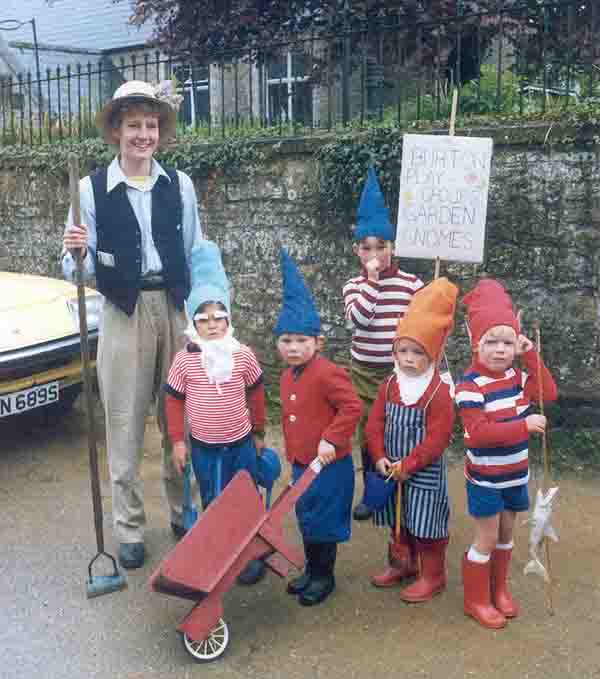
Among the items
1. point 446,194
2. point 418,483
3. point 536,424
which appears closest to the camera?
point 536,424

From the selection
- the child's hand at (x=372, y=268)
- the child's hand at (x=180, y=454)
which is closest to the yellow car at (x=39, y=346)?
the child's hand at (x=180, y=454)

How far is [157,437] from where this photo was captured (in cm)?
564

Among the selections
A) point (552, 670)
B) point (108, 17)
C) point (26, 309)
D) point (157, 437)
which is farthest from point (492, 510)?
point (108, 17)

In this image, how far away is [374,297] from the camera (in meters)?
3.95

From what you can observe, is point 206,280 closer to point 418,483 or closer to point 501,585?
point 418,483

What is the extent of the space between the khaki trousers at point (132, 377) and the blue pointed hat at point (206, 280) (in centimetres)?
21

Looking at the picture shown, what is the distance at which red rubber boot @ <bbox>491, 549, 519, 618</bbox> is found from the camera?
3.28 metres

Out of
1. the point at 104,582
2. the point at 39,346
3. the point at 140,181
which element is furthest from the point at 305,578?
the point at 39,346

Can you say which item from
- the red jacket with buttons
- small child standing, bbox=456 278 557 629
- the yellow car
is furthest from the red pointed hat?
the yellow car

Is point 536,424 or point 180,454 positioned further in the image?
point 180,454

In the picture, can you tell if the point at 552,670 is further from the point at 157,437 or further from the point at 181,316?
the point at 157,437

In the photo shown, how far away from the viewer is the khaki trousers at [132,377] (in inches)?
149

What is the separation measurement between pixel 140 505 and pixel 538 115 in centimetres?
316

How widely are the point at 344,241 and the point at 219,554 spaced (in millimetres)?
2939
